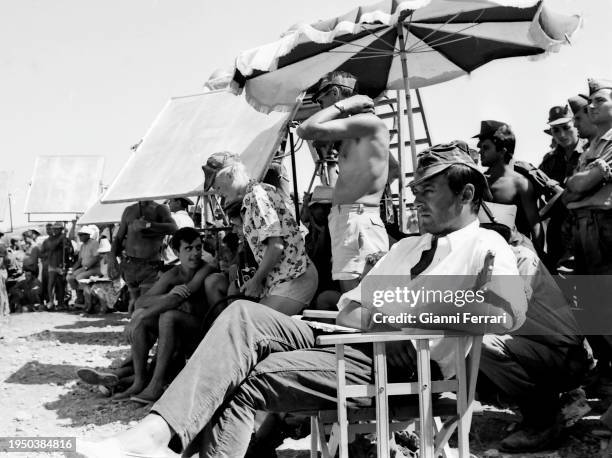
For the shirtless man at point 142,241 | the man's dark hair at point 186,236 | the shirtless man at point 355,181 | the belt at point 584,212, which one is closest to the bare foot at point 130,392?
the man's dark hair at point 186,236

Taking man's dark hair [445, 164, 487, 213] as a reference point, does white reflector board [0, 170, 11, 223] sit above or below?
above

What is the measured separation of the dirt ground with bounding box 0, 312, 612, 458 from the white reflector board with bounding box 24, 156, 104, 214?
449cm

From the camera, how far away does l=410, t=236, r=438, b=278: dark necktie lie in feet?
8.82

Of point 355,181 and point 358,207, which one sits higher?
point 355,181

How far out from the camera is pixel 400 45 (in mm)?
5746

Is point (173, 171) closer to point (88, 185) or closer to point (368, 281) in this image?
point (368, 281)

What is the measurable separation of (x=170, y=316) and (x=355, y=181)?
1.90 m

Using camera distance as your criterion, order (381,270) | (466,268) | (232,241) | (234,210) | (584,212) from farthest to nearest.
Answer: (232,241) → (234,210) → (584,212) → (381,270) → (466,268)

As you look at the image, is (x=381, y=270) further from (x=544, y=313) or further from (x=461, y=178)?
(x=544, y=313)

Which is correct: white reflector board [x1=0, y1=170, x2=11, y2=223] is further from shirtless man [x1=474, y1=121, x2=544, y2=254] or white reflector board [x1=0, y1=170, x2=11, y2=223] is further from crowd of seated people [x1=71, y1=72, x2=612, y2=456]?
shirtless man [x1=474, y1=121, x2=544, y2=254]

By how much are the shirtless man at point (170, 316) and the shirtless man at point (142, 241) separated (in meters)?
2.69

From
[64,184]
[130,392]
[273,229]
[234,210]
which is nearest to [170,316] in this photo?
[130,392]

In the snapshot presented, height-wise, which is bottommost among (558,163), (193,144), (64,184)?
(558,163)

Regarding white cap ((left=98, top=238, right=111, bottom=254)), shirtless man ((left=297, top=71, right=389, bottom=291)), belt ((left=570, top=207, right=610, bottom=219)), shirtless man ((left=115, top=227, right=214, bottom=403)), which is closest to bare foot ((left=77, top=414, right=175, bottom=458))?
shirtless man ((left=297, top=71, right=389, bottom=291))
